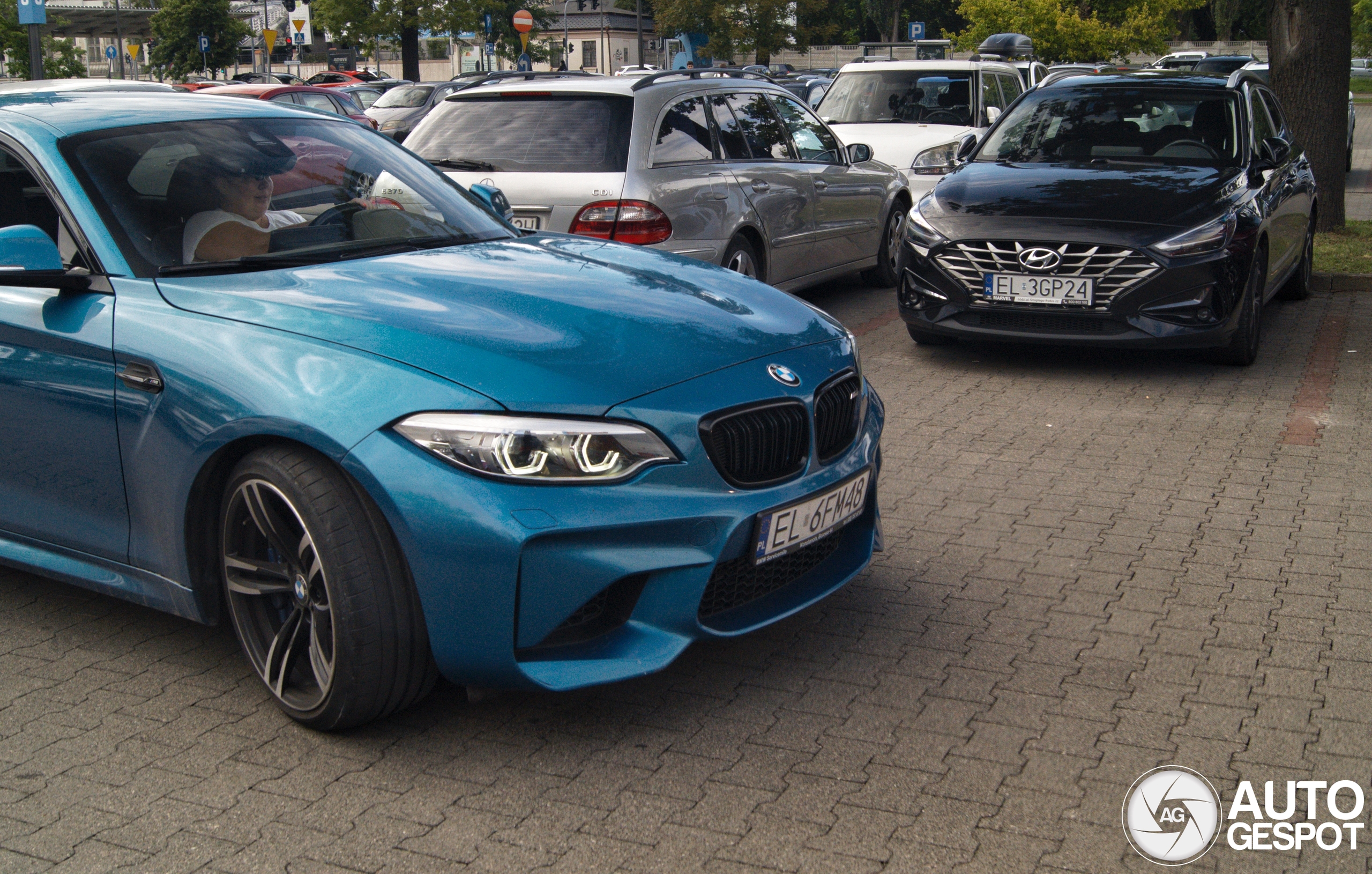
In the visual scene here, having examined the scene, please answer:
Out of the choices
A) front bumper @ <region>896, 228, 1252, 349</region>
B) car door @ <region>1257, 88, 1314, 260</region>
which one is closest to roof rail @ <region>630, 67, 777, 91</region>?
front bumper @ <region>896, 228, 1252, 349</region>

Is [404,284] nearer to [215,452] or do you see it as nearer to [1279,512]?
[215,452]

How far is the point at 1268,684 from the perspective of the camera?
3576 mm

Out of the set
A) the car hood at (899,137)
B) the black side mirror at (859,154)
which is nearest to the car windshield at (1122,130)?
the black side mirror at (859,154)

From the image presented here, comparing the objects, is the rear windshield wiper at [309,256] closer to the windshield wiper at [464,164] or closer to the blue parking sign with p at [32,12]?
the windshield wiper at [464,164]

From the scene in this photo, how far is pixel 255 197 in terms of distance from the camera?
160 inches

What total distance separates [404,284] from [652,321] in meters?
0.70

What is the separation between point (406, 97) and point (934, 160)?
17.5m

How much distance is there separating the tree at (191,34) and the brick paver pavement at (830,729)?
70.2 meters

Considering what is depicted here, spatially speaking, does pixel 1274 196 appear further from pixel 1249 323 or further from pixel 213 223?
pixel 213 223

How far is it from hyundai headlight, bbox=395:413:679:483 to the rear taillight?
4.37m

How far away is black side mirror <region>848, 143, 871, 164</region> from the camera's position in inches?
383

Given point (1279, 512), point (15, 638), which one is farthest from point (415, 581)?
point (1279, 512)

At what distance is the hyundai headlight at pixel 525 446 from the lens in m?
2.97

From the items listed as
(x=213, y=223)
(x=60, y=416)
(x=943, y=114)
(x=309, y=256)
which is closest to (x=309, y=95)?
(x=943, y=114)
